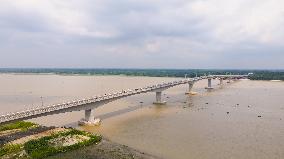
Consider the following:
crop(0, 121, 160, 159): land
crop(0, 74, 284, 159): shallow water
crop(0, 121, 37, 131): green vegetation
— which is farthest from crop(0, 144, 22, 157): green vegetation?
crop(0, 74, 284, 159): shallow water

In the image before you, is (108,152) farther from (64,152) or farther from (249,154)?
(249,154)

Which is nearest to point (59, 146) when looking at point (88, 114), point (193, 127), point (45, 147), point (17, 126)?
point (45, 147)

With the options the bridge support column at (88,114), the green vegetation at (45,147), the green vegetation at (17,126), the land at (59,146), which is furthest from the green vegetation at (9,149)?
the bridge support column at (88,114)

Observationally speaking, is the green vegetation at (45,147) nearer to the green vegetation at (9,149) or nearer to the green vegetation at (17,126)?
the green vegetation at (9,149)

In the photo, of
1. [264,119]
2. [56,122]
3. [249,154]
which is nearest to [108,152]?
[249,154]

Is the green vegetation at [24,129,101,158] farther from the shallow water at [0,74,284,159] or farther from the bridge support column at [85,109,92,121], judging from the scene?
the bridge support column at [85,109,92,121]

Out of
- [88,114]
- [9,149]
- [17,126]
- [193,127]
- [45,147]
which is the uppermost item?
[88,114]

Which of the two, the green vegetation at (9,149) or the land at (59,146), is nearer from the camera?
the land at (59,146)

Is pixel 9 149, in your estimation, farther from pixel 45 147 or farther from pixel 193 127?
pixel 193 127
